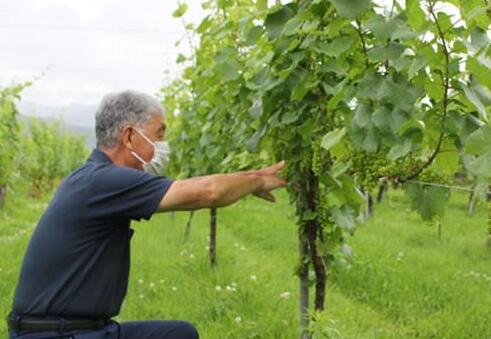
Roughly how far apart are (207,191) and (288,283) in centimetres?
359

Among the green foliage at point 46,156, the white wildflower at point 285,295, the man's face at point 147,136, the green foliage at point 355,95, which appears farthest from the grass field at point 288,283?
the green foliage at point 46,156

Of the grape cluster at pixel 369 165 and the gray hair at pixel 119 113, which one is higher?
the gray hair at pixel 119 113

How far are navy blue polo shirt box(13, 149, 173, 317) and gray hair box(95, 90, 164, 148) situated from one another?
185 mm

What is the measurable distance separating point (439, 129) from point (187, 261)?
5129 mm

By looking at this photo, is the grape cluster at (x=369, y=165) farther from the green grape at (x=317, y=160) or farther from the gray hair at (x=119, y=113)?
the gray hair at (x=119, y=113)

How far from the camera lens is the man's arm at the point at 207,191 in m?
2.76

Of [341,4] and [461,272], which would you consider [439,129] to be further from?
[461,272]

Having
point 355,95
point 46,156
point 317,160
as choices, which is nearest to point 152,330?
point 317,160

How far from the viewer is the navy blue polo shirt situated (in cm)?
279

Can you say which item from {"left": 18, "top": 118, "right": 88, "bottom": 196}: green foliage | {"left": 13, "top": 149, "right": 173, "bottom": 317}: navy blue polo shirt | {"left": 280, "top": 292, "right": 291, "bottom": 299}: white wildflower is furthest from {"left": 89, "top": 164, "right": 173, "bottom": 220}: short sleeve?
{"left": 18, "top": 118, "right": 88, "bottom": 196}: green foliage

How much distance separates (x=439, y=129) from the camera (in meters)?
2.20

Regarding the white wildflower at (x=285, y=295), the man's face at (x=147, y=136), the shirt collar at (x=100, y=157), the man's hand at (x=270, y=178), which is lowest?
the white wildflower at (x=285, y=295)

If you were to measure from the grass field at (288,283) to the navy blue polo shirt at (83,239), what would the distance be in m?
0.97

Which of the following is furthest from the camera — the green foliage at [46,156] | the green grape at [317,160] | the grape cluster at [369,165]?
the green foliage at [46,156]
